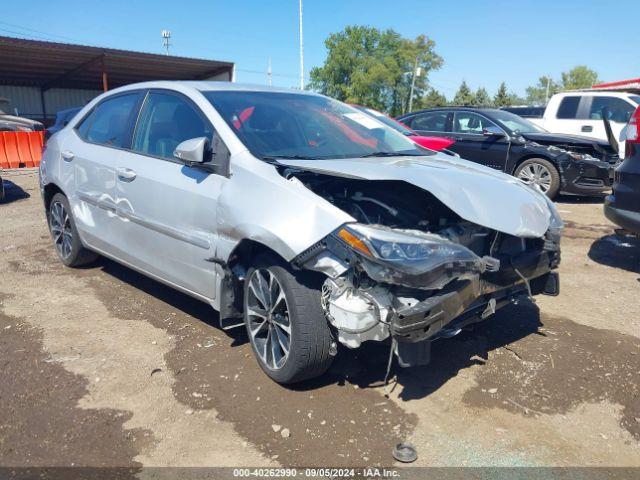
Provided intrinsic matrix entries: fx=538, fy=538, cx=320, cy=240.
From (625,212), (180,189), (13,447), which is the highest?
(180,189)

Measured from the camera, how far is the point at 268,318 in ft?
10.4

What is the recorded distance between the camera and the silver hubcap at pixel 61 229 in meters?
5.18

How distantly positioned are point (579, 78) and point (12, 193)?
107 meters

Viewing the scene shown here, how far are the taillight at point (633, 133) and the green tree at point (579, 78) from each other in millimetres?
102939

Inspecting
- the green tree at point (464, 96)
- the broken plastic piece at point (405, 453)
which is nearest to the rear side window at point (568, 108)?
the broken plastic piece at point (405, 453)

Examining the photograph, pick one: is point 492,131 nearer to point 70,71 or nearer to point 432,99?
A: point 70,71

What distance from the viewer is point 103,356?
356 cm

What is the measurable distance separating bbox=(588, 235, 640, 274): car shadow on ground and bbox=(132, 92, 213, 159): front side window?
445 cm

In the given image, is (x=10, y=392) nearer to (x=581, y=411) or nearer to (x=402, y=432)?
(x=402, y=432)

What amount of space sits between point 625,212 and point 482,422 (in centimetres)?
316

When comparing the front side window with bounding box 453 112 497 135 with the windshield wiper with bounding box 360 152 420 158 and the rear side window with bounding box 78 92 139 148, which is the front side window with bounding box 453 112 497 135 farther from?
the rear side window with bounding box 78 92 139 148

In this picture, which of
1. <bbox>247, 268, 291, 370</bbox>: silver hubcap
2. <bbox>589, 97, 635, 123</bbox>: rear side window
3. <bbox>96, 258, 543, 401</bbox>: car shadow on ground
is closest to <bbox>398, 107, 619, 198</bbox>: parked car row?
<bbox>589, 97, 635, 123</bbox>: rear side window

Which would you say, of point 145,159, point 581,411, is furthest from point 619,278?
point 145,159

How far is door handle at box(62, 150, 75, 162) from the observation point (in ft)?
15.8
